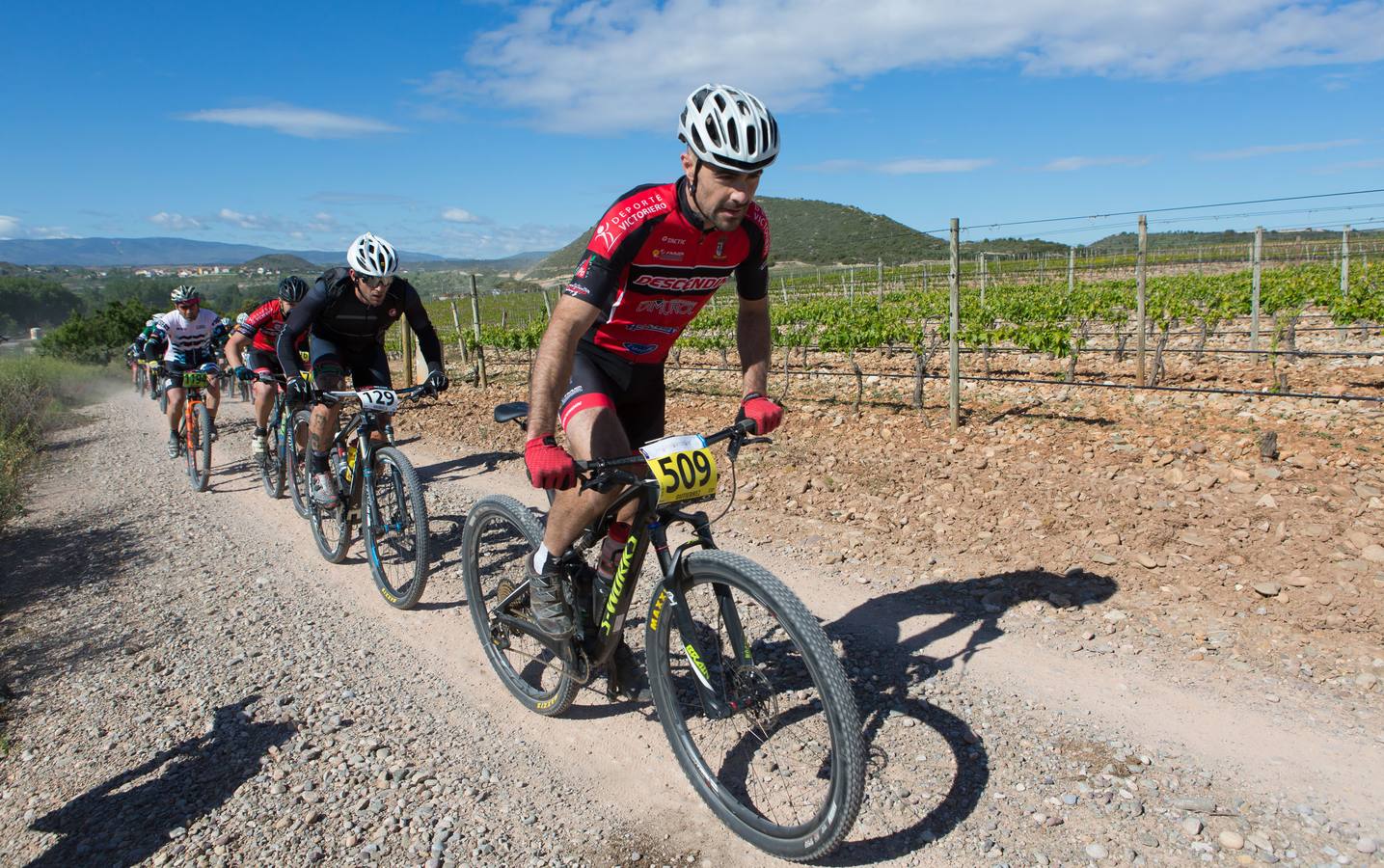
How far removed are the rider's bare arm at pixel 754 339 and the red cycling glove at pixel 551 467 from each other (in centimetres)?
97

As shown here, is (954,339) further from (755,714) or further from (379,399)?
(755,714)

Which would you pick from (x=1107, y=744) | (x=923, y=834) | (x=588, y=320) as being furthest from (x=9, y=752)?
(x=1107, y=744)

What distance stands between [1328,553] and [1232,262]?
197 feet

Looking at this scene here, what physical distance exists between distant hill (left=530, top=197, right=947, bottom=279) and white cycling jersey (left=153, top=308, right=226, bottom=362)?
332ft

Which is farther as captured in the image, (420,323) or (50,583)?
(420,323)

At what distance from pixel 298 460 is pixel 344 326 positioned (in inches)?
72.5

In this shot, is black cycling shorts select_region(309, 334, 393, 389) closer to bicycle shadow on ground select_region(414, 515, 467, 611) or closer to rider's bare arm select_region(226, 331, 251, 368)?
bicycle shadow on ground select_region(414, 515, 467, 611)

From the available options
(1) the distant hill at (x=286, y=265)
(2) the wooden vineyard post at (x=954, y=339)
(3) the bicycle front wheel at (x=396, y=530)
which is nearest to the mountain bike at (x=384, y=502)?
(3) the bicycle front wheel at (x=396, y=530)

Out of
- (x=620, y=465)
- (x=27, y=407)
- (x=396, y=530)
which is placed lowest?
(x=396, y=530)

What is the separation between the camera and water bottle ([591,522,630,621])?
10.0 feet

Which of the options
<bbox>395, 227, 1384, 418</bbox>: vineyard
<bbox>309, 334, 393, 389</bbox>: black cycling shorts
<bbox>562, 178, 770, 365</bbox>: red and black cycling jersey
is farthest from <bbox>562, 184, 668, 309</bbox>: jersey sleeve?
<bbox>395, 227, 1384, 418</bbox>: vineyard

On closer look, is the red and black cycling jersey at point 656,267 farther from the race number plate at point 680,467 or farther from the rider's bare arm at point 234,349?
the rider's bare arm at point 234,349

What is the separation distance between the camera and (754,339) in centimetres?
334

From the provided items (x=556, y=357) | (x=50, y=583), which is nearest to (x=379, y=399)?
(x=556, y=357)
